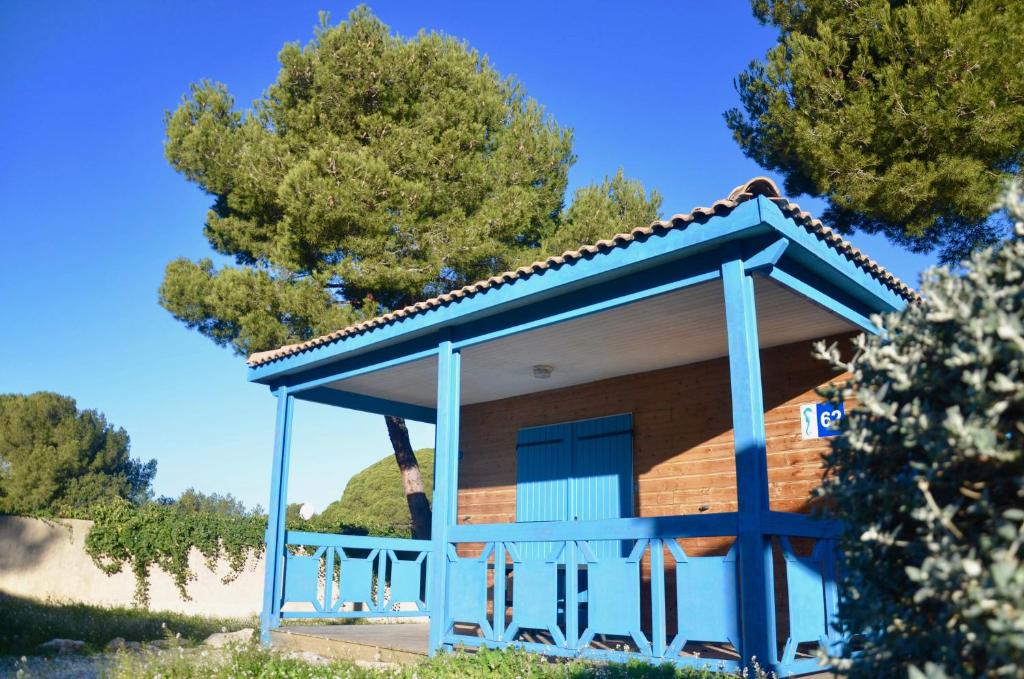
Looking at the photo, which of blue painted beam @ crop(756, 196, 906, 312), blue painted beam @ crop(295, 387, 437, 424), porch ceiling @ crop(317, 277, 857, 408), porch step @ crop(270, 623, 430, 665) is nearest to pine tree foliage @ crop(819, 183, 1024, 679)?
blue painted beam @ crop(756, 196, 906, 312)

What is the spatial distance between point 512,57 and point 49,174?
13628 millimetres

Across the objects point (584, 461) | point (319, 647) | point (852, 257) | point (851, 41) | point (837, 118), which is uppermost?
point (851, 41)

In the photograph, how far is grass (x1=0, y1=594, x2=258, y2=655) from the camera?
952 cm

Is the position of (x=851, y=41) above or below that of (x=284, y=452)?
above

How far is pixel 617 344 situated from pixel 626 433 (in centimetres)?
143

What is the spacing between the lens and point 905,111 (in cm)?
1057

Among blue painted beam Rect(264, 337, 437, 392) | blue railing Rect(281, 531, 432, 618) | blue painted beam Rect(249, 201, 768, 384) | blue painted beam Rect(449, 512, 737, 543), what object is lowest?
blue railing Rect(281, 531, 432, 618)

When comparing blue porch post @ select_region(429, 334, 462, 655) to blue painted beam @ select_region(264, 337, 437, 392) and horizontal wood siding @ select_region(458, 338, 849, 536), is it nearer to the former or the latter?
blue painted beam @ select_region(264, 337, 437, 392)

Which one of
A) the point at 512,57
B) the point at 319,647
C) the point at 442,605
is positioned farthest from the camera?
the point at 512,57

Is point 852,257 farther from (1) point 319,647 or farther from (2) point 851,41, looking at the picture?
(2) point 851,41

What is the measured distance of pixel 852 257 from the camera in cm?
591

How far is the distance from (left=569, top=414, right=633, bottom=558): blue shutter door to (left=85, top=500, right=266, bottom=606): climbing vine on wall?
27.1ft

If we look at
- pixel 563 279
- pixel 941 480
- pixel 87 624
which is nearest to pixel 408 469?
pixel 87 624

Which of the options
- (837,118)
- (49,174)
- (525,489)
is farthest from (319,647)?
(49,174)
